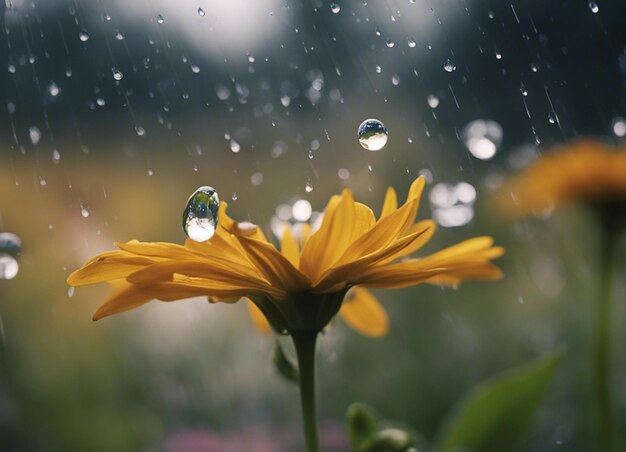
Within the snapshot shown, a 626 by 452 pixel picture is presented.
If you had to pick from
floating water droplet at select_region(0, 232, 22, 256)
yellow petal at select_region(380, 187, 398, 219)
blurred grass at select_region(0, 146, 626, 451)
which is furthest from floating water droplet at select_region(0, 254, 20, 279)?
yellow petal at select_region(380, 187, 398, 219)

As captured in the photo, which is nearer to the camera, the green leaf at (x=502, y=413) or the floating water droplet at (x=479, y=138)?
the green leaf at (x=502, y=413)

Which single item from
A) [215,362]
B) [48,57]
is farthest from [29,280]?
[48,57]

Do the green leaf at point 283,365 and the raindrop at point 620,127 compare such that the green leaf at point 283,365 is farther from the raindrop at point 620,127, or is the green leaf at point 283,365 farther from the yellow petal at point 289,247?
the raindrop at point 620,127

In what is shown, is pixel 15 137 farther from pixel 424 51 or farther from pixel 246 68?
pixel 424 51

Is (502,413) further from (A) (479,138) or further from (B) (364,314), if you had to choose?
(A) (479,138)

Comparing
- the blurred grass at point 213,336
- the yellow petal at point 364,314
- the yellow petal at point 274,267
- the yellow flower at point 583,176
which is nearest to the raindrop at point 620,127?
the yellow flower at point 583,176

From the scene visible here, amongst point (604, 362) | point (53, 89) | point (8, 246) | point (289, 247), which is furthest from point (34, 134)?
point (604, 362)
